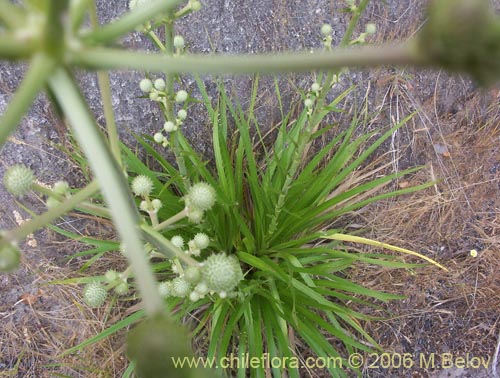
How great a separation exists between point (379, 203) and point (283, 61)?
81.3 inches

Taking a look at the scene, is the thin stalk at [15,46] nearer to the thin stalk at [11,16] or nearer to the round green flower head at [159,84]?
the thin stalk at [11,16]

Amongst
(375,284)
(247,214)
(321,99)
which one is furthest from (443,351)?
(321,99)

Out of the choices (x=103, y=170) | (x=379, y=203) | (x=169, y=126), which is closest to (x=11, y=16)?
(x=103, y=170)

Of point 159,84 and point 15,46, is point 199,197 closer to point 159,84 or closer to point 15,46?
point 159,84

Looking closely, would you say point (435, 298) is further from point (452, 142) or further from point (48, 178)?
point (48, 178)

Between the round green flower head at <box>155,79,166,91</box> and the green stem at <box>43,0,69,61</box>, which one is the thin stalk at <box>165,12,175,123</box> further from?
the green stem at <box>43,0,69,61</box>

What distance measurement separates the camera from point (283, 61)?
405mm

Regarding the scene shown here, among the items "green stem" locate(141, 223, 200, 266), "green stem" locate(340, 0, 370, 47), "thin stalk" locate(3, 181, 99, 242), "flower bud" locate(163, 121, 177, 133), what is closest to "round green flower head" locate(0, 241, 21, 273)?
"thin stalk" locate(3, 181, 99, 242)

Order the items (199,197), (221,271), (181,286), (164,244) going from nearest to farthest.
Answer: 1. (221,271)
2. (164,244)
3. (199,197)
4. (181,286)

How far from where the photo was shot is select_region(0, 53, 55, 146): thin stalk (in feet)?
1.46

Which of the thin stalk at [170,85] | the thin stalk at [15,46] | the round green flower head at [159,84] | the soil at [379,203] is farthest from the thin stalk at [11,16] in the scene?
the soil at [379,203]

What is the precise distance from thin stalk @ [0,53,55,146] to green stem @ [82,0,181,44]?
0.05 metres

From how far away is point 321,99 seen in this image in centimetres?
119

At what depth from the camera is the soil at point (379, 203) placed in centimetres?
216
